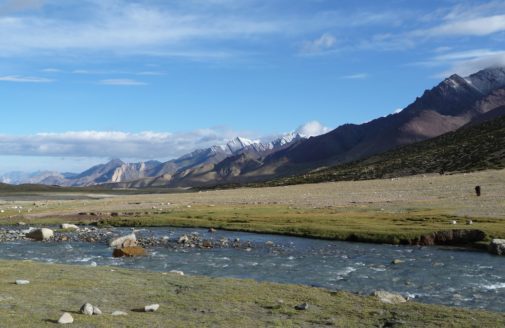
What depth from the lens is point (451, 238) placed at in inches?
1763

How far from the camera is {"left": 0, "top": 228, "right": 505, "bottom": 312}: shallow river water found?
27531 millimetres

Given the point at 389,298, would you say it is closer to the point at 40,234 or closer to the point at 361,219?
the point at 361,219

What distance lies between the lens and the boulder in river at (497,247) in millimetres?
38375

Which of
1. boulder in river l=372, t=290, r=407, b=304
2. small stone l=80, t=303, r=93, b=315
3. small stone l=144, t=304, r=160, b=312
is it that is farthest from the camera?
boulder in river l=372, t=290, r=407, b=304

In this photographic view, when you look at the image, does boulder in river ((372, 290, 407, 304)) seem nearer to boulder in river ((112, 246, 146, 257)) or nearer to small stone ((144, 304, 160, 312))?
small stone ((144, 304, 160, 312))

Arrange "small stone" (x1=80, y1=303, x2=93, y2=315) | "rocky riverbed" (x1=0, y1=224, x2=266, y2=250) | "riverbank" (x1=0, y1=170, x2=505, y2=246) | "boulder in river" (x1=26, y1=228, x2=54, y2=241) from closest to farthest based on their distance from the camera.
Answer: "small stone" (x1=80, y1=303, x2=93, y2=315) → "rocky riverbed" (x1=0, y1=224, x2=266, y2=250) → "riverbank" (x1=0, y1=170, x2=505, y2=246) → "boulder in river" (x1=26, y1=228, x2=54, y2=241)

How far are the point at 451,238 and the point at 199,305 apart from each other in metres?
30.4

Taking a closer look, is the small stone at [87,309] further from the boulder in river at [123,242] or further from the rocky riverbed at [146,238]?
the rocky riverbed at [146,238]

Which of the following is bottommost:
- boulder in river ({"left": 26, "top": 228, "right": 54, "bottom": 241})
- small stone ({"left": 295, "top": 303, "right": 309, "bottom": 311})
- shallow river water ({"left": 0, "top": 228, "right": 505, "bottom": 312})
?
shallow river water ({"left": 0, "top": 228, "right": 505, "bottom": 312})

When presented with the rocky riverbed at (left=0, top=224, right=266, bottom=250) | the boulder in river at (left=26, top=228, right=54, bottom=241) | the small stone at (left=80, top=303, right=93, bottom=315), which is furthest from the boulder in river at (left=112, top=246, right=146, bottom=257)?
the small stone at (left=80, top=303, right=93, bottom=315)

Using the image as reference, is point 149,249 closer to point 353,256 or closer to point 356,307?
point 353,256

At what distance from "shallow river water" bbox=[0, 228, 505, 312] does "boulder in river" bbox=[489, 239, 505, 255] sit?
0.85 metres

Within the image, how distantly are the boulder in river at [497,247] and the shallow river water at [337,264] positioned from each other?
85 cm

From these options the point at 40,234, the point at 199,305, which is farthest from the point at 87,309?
the point at 40,234
